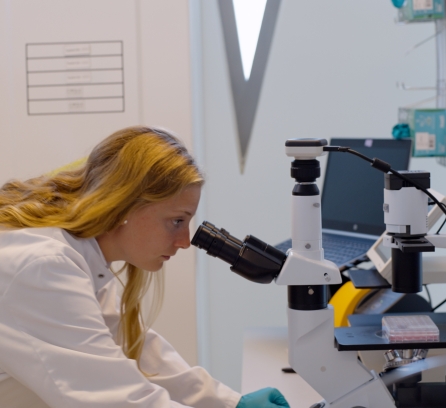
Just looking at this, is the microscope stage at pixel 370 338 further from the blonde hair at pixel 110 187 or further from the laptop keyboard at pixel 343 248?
the laptop keyboard at pixel 343 248

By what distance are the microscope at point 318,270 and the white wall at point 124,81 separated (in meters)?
1.17

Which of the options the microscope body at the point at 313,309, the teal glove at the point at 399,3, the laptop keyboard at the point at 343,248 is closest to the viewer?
the microscope body at the point at 313,309

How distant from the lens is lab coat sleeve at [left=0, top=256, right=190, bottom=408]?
1.00 m

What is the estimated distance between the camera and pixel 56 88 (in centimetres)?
219

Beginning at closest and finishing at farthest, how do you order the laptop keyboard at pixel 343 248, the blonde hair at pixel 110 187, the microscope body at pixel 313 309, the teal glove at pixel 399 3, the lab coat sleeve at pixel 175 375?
the microscope body at pixel 313 309, the blonde hair at pixel 110 187, the lab coat sleeve at pixel 175 375, the laptop keyboard at pixel 343 248, the teal glove at pixel 399 3

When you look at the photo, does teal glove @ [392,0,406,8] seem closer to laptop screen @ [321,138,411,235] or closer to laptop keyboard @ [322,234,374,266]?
laptop screen @ [321,138,411,235]

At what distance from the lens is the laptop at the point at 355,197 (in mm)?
1972

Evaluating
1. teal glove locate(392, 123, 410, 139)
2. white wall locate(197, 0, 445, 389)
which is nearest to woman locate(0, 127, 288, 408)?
teal glove locate(392, 123, 410, 139)

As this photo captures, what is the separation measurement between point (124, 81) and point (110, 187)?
107 centimetres

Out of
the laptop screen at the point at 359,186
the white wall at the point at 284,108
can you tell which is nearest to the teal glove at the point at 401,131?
the laptop screen at the point at 359,186

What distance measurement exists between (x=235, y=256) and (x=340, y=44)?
2005 millimetres

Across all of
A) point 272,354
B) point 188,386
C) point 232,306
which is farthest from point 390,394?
point 232,306

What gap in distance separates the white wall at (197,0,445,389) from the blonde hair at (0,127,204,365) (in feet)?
5.20

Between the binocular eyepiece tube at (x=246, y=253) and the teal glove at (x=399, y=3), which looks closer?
the binocular eyepiece tube at (x=246, y=253)
